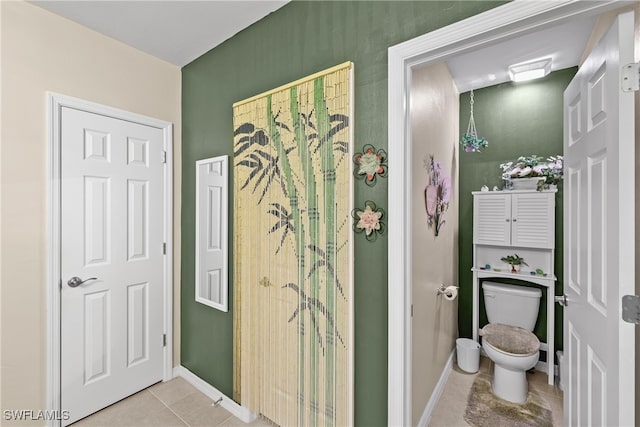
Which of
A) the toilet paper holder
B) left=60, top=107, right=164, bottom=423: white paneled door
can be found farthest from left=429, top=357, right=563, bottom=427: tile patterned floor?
left=60, top=107, right=164, bottom=423: white paneled door

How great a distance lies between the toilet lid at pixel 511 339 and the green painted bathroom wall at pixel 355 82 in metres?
1.46

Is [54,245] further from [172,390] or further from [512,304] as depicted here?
[512,304]

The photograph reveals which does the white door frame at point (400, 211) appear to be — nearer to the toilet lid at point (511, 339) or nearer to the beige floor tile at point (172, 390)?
the toilet lid at point (511, 339)

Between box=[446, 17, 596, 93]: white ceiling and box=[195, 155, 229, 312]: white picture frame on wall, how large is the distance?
191 cm

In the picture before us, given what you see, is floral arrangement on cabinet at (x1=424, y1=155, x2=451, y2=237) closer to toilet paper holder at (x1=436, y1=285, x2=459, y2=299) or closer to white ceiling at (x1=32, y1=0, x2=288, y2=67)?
toilet paper holder at (x1=436, y1=285, x2=459, y2=299)

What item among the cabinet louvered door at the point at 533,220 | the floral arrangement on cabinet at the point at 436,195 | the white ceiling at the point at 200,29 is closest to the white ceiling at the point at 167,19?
the white ceiling at the point at 200,29

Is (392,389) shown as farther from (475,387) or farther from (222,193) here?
(222,193)

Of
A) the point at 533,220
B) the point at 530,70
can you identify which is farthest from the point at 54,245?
the point at 530,70

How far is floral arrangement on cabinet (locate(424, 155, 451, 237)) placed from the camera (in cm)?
205

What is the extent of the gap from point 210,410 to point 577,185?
8.74 ft

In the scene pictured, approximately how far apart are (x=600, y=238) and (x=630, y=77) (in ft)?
1.90

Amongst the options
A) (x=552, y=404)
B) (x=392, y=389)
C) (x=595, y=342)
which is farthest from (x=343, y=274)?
(x=552, y=404)

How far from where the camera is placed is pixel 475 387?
2.38 metres

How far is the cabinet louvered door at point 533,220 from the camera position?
251cm
